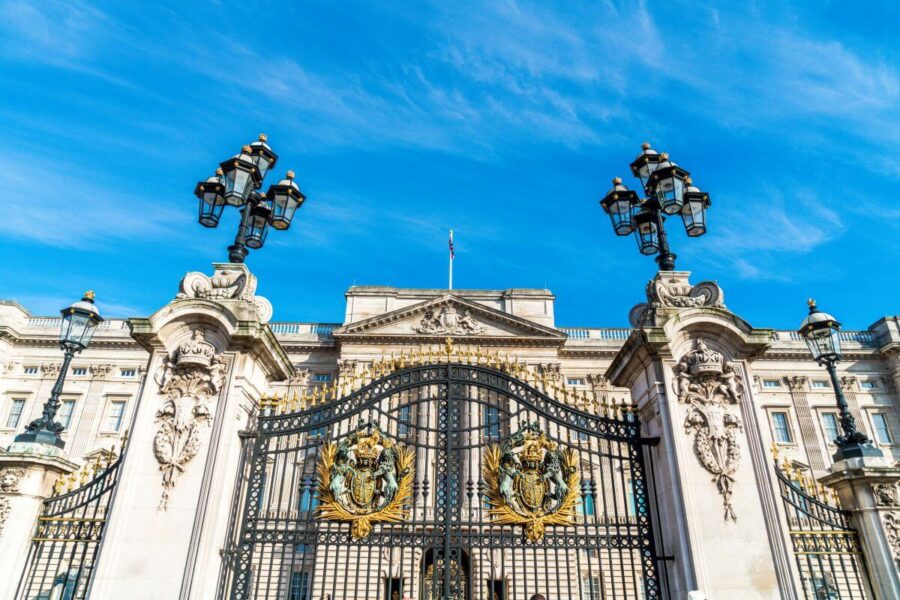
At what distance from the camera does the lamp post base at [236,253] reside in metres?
10.0

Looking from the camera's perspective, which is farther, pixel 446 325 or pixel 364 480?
pixel 446 325

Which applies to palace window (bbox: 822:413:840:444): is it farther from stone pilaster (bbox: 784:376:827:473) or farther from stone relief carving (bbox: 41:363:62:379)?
stone relief carving (bbox: 41:363:62:379)

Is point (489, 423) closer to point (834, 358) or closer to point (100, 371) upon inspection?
point (834, 358)

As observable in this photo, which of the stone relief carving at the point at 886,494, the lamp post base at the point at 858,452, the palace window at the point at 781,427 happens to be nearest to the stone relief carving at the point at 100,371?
the lamp post base at the point at 858,452

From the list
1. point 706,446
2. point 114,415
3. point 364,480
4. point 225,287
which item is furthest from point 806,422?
point 114,415

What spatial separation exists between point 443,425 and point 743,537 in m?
4.54

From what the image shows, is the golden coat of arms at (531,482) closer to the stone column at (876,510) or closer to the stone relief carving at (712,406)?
the stone relief carving at (712,406)

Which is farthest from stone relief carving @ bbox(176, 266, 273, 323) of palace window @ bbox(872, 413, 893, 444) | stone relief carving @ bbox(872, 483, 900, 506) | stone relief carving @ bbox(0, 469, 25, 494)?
palace window @ bbox(872, 413, 893, 444)

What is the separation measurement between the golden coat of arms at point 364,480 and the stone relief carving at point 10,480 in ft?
13.3

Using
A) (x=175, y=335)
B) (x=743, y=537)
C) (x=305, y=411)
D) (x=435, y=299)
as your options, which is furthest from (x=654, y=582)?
(x=435, y=299)

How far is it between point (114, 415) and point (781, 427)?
43.6m

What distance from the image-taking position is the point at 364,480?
8.61m

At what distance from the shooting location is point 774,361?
3934 cm

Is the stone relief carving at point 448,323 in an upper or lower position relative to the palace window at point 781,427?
upper
